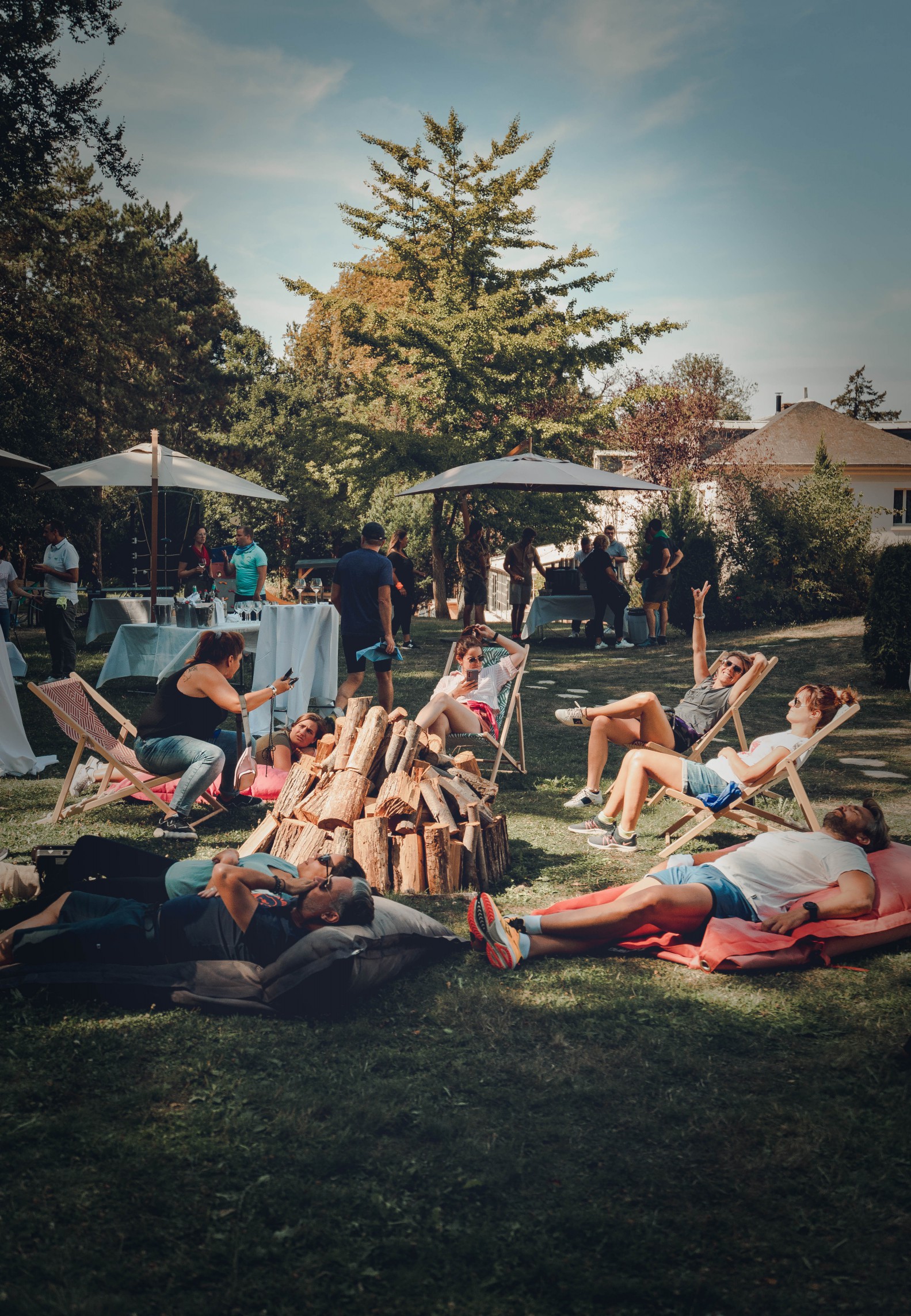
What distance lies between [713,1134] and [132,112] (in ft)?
51.9

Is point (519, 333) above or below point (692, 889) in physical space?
above

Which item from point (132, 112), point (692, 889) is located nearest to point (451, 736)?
point (692, 889)

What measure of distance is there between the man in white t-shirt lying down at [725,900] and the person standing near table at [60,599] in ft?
24.4

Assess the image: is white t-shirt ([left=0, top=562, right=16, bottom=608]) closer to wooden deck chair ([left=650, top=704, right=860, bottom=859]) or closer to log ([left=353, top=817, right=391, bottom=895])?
log ([left=353, top=817, right=391, bottom=895])

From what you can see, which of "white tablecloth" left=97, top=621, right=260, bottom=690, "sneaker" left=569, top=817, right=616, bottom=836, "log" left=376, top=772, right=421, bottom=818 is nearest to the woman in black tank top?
"log" left=376, top=772, right=421, bottom=818

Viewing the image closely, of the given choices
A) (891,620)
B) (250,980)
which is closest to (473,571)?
(891,620)

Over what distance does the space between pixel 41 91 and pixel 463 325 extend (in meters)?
8.50

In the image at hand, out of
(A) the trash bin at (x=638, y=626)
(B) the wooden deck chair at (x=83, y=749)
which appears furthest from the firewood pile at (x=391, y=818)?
(A) the trash bin at (x=638, y=626)

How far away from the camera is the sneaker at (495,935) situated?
11.9 feet

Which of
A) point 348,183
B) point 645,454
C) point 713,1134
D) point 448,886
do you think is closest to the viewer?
point 713,1134

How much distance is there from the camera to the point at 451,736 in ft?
21.0

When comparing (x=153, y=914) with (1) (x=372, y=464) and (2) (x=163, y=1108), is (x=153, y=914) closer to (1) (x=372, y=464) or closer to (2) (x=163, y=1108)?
(2) (x=163, y=1108)

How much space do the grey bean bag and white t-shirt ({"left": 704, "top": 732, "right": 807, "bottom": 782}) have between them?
8.11ft

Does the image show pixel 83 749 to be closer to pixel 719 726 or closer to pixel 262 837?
pixel 262 837
